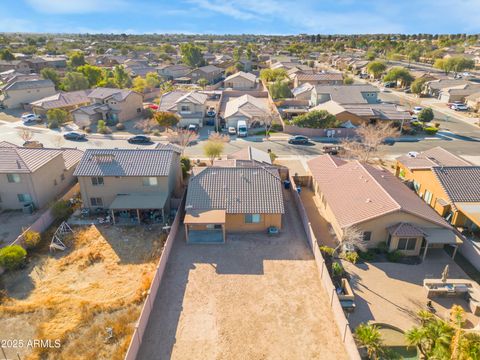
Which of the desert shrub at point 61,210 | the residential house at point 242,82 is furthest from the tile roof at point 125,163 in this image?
the residential house at point 242,82

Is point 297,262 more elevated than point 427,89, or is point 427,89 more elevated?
point 427,89

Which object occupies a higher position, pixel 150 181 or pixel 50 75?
pixel 50 75

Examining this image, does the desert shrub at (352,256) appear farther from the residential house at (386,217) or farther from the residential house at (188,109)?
the residential house at (188,109)

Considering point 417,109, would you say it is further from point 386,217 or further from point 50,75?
point 50,75

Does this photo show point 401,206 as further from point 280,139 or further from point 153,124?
point 153,124

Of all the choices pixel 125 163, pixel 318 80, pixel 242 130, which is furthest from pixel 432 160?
pixel 318 80

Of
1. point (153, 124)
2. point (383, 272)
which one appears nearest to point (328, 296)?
point (383, 272)
